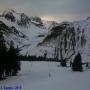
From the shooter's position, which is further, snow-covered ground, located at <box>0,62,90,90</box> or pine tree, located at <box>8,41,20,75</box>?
pine tree, located at <box>8,41,20,75</box>

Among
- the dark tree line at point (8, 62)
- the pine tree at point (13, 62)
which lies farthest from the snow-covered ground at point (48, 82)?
the dark tree line at point (8, 62)

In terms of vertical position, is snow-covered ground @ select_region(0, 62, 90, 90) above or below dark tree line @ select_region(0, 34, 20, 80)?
below

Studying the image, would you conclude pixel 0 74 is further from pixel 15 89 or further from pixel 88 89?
pixel 15 89

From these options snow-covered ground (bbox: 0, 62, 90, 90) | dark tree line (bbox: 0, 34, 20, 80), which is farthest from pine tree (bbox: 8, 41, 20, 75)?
snow-covered ground (bbox: 0, 62, 90, 90)

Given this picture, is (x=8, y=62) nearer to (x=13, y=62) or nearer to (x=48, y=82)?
(x=13, y=62)

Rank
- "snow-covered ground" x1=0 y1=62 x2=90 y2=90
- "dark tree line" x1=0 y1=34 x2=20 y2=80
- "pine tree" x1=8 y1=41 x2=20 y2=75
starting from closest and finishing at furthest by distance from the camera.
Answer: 1. "snow-covered ground" x1=0 y1=62 x2=90 y2=90
2. "dark tree line" x1=0 y1=34 x2=20 y2=80
3. "pine tree" x1=8 y1=41 x2=20 y2=75

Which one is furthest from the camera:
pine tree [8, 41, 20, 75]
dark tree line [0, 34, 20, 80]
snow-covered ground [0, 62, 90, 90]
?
pine tree [8, 41, 20, 75]

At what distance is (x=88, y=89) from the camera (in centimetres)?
5153

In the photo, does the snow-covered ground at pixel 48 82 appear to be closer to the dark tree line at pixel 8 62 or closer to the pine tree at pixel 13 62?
the pine tree at pixel 13 62

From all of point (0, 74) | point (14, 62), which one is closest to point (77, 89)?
point (0, 74)

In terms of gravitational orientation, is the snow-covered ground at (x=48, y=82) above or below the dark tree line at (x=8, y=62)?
below

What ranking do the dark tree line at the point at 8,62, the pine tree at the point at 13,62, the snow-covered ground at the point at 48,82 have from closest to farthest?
the snow-covered ground at the point at 48,82 < the dark tree line at the point at 8,62 < the pine tree at the point at 13,62

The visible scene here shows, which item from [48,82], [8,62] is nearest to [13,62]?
[8,62]

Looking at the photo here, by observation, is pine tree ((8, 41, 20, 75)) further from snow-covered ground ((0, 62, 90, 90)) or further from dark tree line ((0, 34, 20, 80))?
snow-covered ground ((0, 62, 90, 90))
